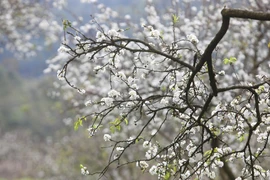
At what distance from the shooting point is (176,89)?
3041 millimetres

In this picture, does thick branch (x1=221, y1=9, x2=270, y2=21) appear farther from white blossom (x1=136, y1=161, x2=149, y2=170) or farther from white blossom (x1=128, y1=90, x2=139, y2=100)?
white blossom (x1=136, y1=161, x2=149, y2=170)

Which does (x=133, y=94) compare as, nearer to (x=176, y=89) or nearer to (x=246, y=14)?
(x=176, y=89)

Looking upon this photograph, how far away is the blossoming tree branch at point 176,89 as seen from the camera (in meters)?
2.75

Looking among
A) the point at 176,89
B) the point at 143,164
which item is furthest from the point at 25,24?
the point at 143,164

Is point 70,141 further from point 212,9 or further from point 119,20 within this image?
point 212,9

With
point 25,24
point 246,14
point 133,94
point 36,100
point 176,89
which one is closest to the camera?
point 246,14

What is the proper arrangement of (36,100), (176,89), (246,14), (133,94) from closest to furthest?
(246,14)
(133,94)
(176,89)
(36,100)

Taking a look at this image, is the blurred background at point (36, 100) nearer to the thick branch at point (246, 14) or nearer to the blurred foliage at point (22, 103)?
the blurred foliage at point (22, 103)

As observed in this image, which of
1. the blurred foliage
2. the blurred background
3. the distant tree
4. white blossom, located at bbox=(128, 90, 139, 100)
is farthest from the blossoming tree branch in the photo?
the blurred foliage

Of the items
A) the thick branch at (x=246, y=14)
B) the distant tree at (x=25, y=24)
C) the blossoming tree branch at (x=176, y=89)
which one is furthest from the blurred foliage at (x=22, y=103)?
the thick branch at (x=246, y=14)

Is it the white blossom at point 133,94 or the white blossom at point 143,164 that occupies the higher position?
the white blossom at point 133,94

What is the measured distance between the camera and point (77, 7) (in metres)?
12.6

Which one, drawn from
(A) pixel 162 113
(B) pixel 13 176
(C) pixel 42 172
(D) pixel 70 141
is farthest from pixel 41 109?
(A) pixel 162 113

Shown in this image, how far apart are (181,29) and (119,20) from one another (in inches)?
60.4
